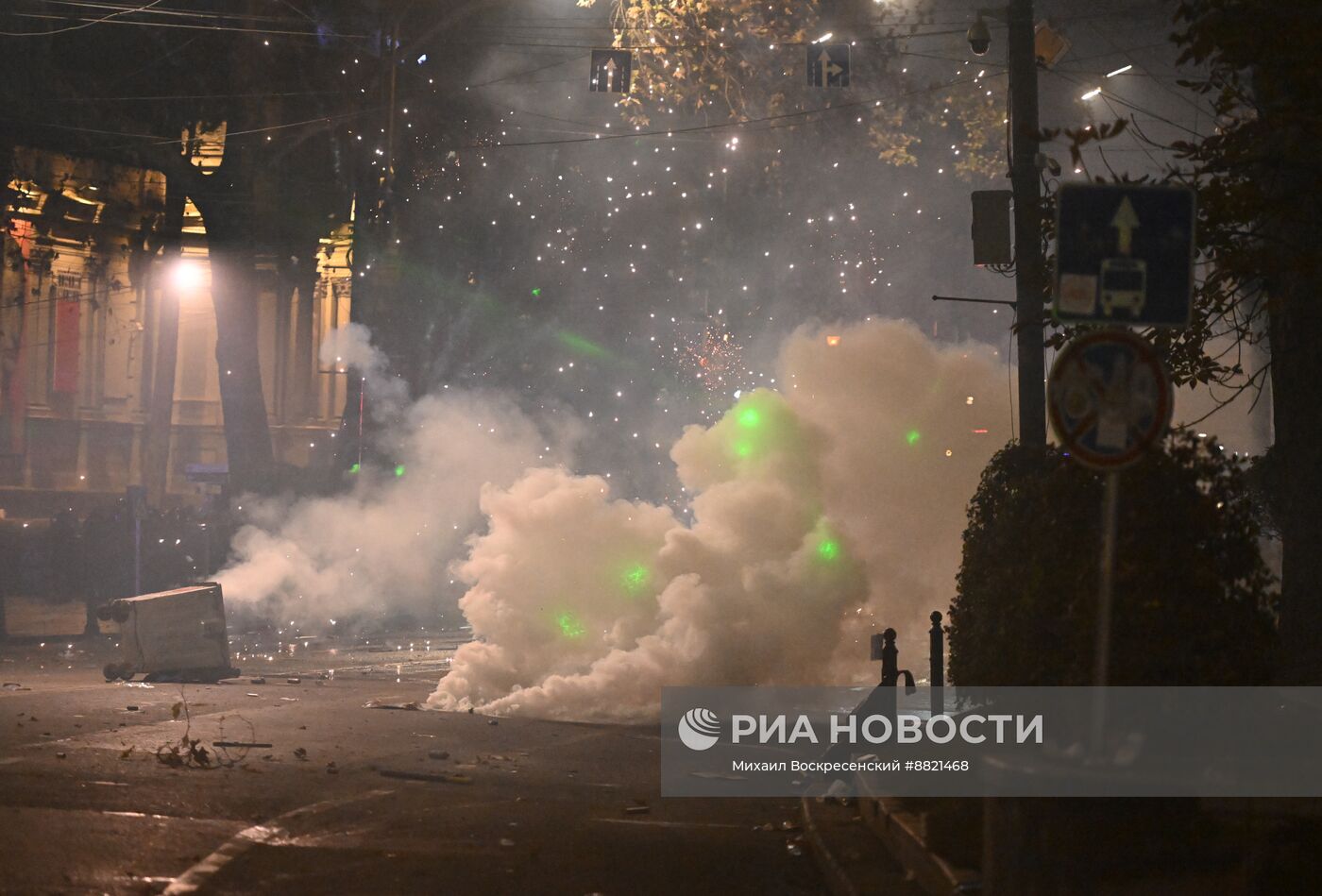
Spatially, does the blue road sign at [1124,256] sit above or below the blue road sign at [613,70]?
below

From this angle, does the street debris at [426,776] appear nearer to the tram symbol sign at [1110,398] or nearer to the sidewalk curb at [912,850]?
the sidewalk curb at [912,850]

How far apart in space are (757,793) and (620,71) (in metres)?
10.4

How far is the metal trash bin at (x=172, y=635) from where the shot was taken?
629 inches

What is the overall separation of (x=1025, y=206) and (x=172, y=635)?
38.8 feet

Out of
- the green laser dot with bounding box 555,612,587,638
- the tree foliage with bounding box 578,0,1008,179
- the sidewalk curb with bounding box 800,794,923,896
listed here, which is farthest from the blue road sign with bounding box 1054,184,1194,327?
the tree foliage with bounding box 578,0,1008,179

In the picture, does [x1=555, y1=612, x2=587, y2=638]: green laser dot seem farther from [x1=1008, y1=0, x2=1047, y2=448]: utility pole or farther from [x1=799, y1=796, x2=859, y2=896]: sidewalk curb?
[x1=799, y1=796, x2=859, y2=896]: sidewalk curb

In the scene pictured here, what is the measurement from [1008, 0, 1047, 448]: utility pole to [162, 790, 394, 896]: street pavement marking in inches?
241

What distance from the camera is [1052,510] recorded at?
630 cm

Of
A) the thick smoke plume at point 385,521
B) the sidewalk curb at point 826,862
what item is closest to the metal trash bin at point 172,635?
the thick smoke plume at point 385,521

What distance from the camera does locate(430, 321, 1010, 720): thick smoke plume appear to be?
46.8 ft

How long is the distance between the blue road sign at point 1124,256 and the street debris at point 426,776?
6226 mm

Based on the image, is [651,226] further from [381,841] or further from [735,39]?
[381,841]

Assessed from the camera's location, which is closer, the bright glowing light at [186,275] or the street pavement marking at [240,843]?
the street pavement marking at [240,843]

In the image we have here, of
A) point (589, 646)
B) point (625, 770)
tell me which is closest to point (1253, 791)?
point (625, 770)
